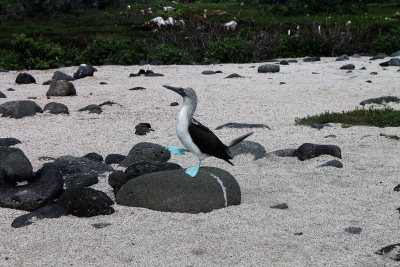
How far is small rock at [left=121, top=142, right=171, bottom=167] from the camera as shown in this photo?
684 centimetres

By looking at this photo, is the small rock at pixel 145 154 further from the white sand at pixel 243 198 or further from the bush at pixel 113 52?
the bush at pixel 113 52

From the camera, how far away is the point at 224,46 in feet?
58.2

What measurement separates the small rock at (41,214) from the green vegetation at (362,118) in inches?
181

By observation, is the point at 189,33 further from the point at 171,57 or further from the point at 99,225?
the point at 99,225

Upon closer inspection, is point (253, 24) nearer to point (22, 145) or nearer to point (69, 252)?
point (22, 145)

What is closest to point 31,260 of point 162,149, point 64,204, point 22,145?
point 64,204

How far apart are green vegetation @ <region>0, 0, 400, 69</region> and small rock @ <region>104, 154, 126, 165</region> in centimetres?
1053

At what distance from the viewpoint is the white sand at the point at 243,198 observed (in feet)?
14.7

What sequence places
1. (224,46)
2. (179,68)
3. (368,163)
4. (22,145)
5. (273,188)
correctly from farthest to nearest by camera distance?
(224,46) < (179,68) < (22,145) < (368,163) < (273,188)

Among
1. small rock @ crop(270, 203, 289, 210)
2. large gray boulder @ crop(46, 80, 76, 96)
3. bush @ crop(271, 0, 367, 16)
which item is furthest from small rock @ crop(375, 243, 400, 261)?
bush @ crop(271, 0, 367, 16)

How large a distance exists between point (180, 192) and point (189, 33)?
15.7 metres

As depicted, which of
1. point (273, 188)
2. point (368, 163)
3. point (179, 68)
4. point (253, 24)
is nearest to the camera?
point (273, 188)

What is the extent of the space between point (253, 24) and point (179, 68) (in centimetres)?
1000

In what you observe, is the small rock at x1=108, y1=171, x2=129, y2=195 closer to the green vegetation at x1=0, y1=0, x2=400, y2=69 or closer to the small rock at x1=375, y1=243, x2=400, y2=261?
the small rock at x1=375, y1=243, x2=400, y2=261
